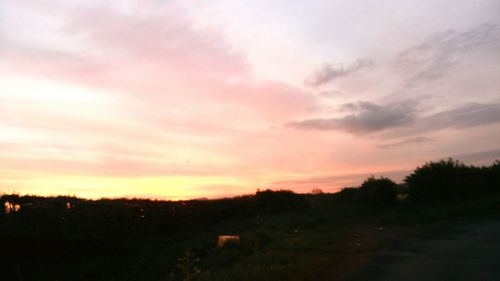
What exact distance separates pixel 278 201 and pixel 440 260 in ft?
103

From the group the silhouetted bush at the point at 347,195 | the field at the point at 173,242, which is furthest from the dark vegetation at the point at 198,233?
the silhouetted bush at the point at 347,195

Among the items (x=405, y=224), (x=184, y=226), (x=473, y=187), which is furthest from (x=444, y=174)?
(x=184, y=226)

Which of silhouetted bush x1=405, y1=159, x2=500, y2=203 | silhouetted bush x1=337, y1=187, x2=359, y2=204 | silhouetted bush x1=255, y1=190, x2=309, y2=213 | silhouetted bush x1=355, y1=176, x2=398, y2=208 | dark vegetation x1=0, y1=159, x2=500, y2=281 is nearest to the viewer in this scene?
dark vegetation x1=0, y1=159, x2=500, y2=281

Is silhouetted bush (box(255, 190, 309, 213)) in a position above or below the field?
above

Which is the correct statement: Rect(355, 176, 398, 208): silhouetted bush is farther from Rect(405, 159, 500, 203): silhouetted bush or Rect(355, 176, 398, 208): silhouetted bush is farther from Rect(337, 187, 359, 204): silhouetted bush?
Rect(337, 187, 359, 204): silhouetted bush

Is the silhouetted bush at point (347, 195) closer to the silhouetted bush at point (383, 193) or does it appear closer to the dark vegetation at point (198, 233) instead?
the silhouetted bush at point (383, 193)

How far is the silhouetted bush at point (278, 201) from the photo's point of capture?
44.5 m

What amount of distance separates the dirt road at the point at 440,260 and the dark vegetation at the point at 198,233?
42.4 inches

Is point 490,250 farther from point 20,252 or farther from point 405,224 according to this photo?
point 20,252

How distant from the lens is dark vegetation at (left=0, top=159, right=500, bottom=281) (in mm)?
17000

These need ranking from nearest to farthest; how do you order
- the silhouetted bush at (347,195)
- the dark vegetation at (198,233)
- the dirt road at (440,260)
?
the dirt road at (440,260), the dark vegetation at (198,233), the silhouetted bush at (347,195)

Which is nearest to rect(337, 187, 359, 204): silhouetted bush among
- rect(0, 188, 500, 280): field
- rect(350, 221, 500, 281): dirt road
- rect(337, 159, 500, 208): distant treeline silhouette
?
rect(337, 159, 500, 208): distant treeline silhouette

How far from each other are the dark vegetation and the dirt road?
108 centimetres

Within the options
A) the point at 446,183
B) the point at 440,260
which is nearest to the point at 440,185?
the point at 446,183
